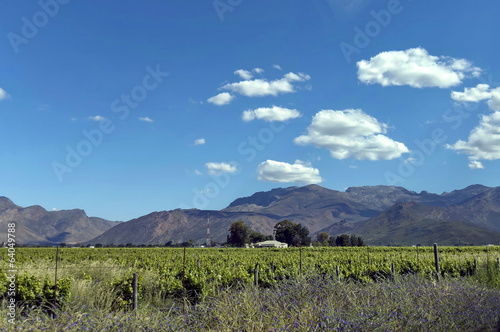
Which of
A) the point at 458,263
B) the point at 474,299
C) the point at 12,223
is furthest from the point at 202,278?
the point at 458,263

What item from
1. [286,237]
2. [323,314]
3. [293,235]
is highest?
[323,314]

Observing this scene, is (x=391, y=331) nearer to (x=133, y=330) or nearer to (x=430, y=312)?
(x=430, y=312)

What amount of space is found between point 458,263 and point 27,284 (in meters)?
20.4

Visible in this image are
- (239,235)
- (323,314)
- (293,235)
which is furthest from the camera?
(293,235)

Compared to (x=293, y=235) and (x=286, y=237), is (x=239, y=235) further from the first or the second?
(x=293, y=235)

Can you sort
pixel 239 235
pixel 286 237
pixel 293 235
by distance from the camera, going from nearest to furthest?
1. pixel 239 235
2. pixel 293 235
3. pixel 286 237

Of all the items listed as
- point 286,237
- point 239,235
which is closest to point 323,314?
point 239,235

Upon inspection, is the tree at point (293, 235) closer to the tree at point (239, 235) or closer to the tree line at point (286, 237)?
the tree line at point (286, 237)

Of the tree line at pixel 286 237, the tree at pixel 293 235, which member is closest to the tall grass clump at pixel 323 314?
the tree line at pixel 286 237

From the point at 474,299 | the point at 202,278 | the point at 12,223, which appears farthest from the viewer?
the point at 202,278

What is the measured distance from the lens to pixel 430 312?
23.1ft

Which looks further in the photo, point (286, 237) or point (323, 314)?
point (286, 237)

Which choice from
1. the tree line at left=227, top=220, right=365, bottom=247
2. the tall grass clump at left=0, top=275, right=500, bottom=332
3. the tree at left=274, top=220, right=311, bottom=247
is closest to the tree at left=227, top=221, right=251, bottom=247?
the tree line at left=227, top=220, right=365, bottom=247

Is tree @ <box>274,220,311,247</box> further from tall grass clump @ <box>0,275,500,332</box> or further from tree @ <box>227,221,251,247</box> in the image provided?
tall grass clump @ <box>0,275,500,332</box>
